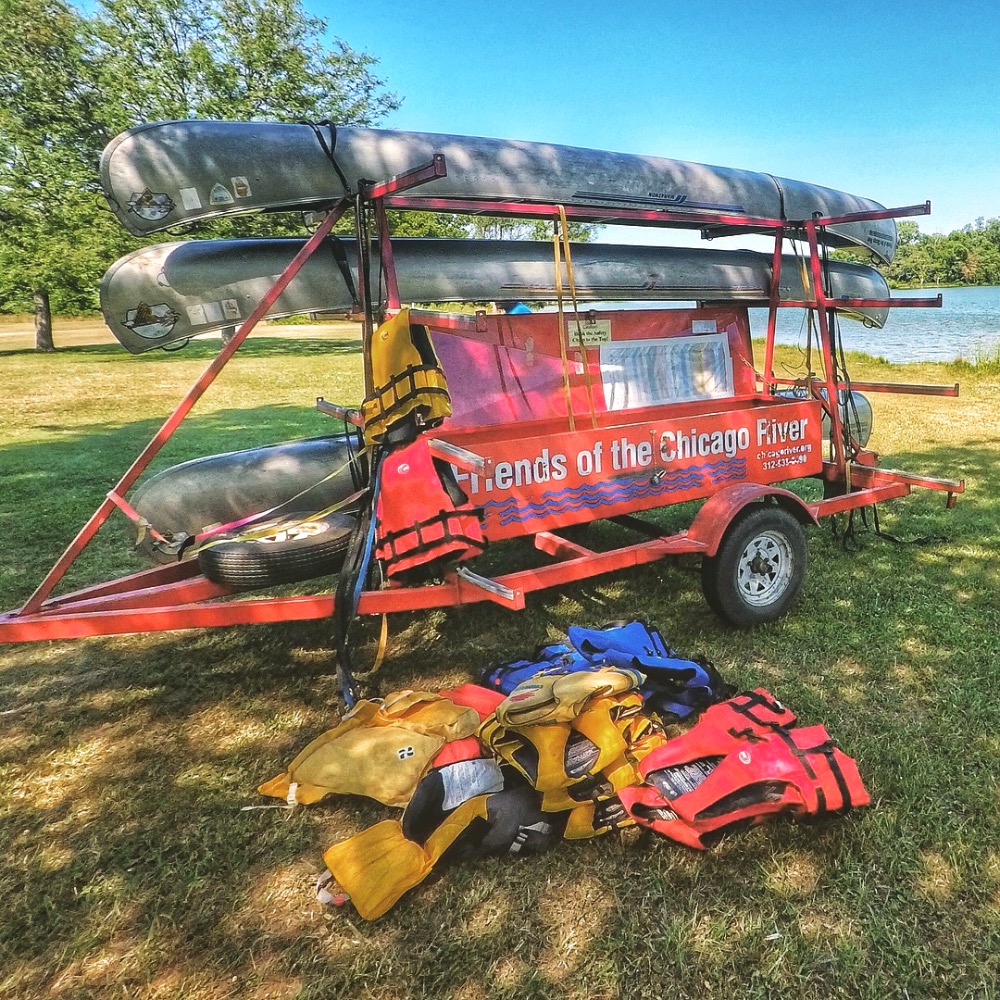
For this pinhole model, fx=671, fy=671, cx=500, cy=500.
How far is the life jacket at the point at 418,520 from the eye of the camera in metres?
A: 3.19

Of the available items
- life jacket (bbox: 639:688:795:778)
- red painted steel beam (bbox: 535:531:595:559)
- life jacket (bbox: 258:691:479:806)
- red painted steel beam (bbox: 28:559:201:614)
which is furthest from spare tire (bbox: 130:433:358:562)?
life jacket (bbox: 639:688:795:778)

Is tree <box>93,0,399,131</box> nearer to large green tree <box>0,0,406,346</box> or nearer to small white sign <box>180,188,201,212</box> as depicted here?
large green tree <box>0,0,406,346</box>

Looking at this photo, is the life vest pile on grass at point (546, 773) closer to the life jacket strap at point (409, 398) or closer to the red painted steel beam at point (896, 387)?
the life jacket strap at point (409, 398)

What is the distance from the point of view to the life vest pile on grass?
7.93 feet

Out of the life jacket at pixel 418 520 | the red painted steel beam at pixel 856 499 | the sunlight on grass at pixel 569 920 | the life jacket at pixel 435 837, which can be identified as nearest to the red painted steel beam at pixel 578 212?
the life jacket at pixel 418 520

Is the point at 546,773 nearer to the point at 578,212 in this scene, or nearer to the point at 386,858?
the point at 386,858

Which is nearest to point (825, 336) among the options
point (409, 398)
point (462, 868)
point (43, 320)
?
point (409, 398)

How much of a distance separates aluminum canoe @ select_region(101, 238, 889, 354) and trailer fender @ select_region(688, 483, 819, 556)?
1705 millimetres

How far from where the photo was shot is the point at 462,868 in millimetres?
2438

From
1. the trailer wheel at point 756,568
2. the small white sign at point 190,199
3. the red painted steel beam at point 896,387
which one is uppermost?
the small white sign at point 190,199

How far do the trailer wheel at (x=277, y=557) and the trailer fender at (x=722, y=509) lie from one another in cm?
196

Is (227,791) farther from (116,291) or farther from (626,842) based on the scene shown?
(116,291)

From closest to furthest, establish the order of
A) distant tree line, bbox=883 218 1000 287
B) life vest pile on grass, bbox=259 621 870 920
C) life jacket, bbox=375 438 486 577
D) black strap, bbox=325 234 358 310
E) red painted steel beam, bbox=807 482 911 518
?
1. life vest pile on grass, bbox=259 621 870 920
2. life jacket, bbox=375 438 486 577
3. black strap, bbox=325 234 358 310
4. red painted steel beam, bbox=807 482 911 518
5. distant tree line, bbox=883 218 1000 287

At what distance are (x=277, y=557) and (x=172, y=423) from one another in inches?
32.9
